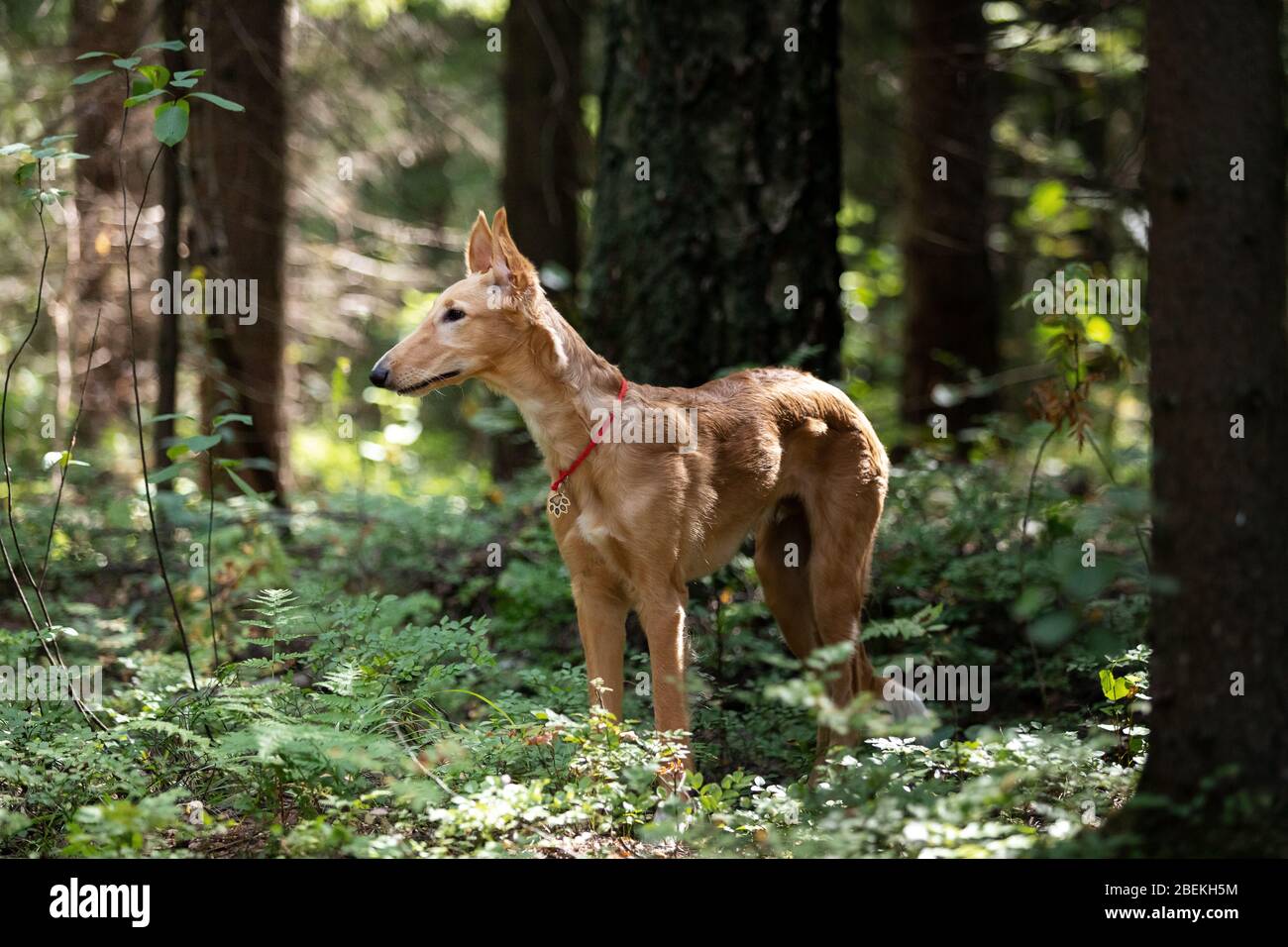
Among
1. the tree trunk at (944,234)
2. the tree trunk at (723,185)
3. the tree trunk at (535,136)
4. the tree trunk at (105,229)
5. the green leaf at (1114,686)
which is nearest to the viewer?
the green leaf at (1114,686)

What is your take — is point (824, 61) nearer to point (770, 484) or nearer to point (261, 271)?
point (770, 484)

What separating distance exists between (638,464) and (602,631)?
88 cm

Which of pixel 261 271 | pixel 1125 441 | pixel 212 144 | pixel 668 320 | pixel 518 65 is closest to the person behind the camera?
pixel 668 320

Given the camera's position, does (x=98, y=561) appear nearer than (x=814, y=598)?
No

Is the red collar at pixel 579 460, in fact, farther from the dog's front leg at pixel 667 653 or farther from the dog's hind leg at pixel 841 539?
the dog's hind leg at pixel 841 539

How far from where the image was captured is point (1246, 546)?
171 inches

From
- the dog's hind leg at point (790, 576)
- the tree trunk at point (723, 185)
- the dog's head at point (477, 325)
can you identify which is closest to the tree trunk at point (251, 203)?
the tree trunk at point (723, 185)

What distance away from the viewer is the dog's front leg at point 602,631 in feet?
20.3

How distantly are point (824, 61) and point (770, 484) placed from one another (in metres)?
3.83

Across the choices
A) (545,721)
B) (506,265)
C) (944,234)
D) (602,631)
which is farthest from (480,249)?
(944,234)

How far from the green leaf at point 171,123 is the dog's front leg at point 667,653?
304cm
